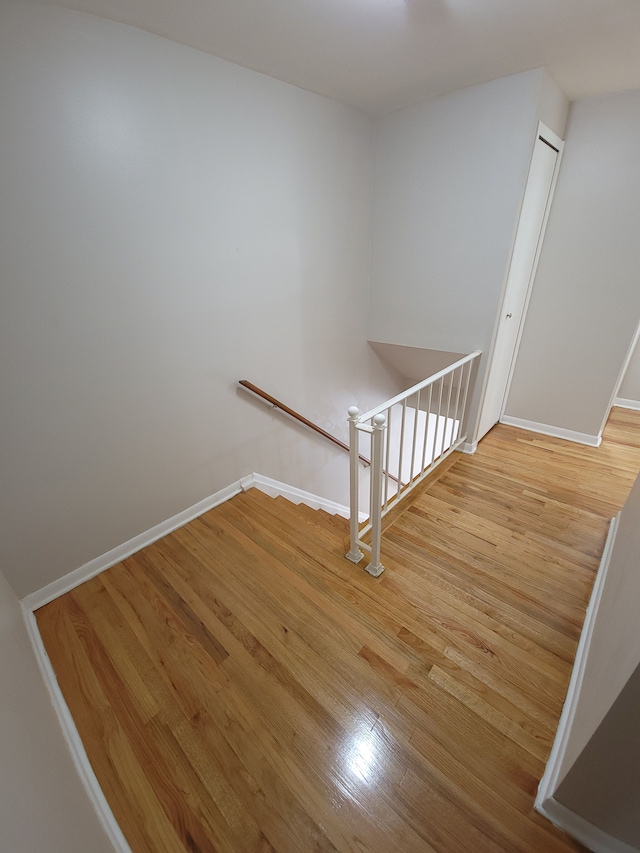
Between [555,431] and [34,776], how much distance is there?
353cm

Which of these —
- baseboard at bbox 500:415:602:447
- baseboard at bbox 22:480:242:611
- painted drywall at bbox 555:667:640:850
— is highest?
painted drywall at bbox 555:667:640:850

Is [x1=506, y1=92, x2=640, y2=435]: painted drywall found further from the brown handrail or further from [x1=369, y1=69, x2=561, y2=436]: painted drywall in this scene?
the brown handrail

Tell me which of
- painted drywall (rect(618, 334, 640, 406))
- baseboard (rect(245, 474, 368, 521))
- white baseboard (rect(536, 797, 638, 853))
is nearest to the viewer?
white baseboard (rect(536, 797, 638, 853))

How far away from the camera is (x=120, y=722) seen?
1188mm

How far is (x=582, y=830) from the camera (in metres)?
0.89

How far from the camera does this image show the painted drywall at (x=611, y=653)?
767 mm

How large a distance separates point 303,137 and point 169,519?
8.38 ft

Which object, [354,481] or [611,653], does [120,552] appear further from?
[611,653]

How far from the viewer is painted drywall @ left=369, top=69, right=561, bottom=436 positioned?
1.96m

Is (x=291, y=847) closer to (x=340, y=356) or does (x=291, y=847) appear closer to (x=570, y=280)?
(x=340, y=356)

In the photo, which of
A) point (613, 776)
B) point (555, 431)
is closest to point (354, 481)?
point (613, 776)

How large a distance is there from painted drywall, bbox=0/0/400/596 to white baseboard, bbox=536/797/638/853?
199 centimetres

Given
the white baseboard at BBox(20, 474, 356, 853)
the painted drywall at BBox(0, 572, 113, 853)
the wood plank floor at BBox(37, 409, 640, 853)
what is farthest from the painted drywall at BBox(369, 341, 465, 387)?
the painted drywall at BBox(0, 572, 113, 853)

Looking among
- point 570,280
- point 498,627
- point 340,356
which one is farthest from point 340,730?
point 570,280
